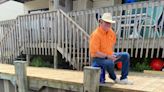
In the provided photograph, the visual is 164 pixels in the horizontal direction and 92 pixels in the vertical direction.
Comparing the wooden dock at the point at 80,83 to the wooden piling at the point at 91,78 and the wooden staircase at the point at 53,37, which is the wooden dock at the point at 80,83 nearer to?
the wooden piling at the point at 91,78

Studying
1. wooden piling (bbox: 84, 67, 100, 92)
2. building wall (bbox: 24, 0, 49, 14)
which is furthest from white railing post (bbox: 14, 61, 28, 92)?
building wall (bbox: 24, 0, 49, 14)

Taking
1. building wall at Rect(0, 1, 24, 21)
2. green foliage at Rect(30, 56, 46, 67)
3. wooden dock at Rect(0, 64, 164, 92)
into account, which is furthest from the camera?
building wall at Rect(0, 1, 24, 21)

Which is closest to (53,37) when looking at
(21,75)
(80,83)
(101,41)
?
(21,75)

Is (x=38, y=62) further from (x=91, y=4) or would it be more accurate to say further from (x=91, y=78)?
(x=91, y=78)

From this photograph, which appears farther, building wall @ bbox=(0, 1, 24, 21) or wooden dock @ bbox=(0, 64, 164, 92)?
building wall @ bbox=(0, 1, 24, 21)

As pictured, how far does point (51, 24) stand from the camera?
27.1 ft

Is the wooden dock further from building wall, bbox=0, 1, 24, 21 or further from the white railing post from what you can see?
building wall, bbox=0, 1, 24, 21

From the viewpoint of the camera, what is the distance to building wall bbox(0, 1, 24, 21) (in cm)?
1714

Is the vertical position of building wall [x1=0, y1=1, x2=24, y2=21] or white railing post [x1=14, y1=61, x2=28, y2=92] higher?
building wall [x1=0, y1=1, x2=24, y2=21]

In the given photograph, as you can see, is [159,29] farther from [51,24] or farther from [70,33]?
[51,24]

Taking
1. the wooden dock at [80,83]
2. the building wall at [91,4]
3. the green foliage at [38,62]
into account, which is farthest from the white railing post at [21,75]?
the building wall at [91,4]

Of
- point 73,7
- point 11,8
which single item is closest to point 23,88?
point 73,7

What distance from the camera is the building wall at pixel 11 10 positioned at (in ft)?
56.2

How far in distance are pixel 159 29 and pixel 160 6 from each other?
0.69 metres
